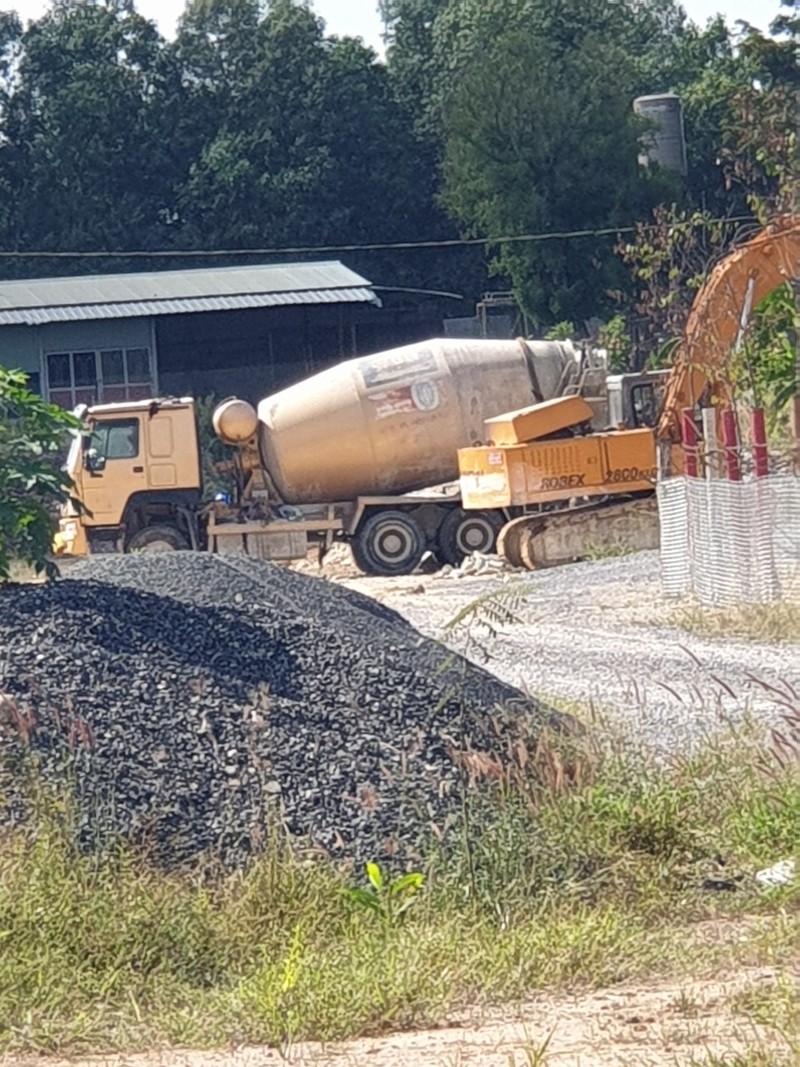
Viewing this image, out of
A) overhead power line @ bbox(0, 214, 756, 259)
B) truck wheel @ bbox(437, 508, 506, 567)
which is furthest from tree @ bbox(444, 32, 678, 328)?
truck wheel @ bbox(437, 508, 506, 567)

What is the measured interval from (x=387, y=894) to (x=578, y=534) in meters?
18.7

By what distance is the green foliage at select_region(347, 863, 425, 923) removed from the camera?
6.81 m

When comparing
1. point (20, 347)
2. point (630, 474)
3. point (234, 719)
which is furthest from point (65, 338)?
point (234, 719)

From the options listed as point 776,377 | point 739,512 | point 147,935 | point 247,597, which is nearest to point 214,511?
point 776,377

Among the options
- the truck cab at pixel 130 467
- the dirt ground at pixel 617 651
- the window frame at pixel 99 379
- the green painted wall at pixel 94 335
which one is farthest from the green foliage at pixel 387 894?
the green painted wall at pixel 94 335

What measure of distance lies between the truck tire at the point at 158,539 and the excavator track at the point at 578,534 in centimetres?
510

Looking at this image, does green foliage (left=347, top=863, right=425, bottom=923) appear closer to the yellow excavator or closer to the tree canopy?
the yellow excavator

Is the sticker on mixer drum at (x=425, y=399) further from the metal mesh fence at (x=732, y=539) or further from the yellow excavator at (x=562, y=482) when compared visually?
the metal mesh fence at (x=732, y=539)

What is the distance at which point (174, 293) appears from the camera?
1986 inches

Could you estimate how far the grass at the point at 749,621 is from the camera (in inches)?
606

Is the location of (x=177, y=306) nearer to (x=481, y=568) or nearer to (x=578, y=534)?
(x=481, y=568)

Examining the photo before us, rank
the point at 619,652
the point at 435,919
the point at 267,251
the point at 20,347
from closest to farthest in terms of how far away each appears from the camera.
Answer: the point at 435,919 < the point at 619,652 < the point at 20,347 < the point at 267,251

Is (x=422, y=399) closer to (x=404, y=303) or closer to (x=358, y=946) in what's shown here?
(x=358, y=946)

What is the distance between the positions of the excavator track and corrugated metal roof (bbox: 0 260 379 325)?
24896mm
